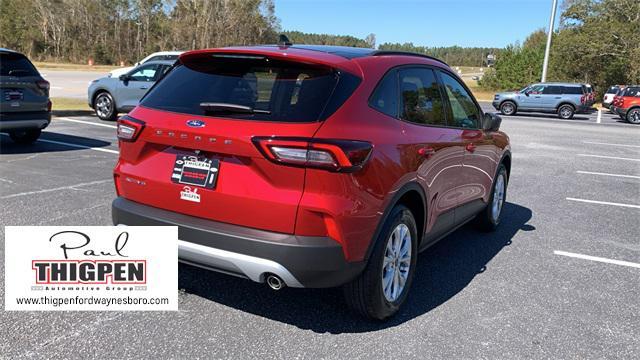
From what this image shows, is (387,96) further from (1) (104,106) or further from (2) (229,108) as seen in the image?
(1) (104,106)

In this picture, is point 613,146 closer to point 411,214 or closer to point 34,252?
point 411,214

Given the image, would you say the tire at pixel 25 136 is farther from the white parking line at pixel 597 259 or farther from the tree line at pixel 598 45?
the tree line at pixel 598 45

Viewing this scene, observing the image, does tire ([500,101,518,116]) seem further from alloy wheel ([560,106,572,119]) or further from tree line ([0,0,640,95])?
tree line ([0,0,640,95])

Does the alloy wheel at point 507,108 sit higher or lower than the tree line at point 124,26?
lower

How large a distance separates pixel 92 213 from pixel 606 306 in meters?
4.81

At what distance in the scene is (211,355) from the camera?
292 centimetres

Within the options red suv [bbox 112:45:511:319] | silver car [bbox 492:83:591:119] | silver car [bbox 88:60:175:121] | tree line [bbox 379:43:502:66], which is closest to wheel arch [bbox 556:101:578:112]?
silver car [bbox 492:83:591:119]

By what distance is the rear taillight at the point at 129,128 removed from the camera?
128 inches

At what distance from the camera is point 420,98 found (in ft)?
12.5

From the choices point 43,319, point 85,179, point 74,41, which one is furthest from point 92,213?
point 74,41

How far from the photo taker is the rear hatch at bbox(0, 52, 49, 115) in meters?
8.11

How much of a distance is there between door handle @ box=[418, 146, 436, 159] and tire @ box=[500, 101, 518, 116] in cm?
2495

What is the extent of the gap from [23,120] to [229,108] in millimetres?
6883

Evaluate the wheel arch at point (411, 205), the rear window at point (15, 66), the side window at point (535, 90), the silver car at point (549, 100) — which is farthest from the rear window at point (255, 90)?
the side window at point (535, 90)
